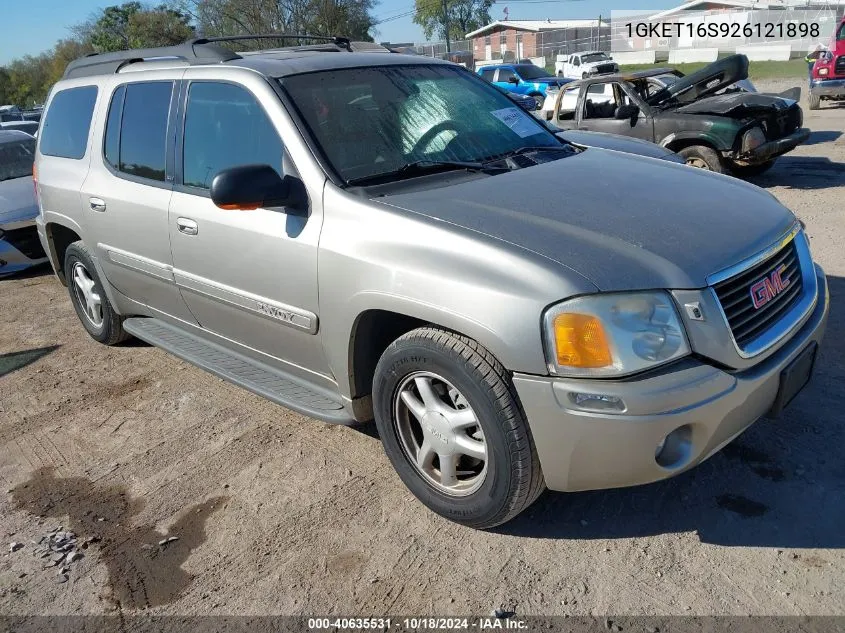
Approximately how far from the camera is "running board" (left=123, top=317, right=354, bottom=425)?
3.30m

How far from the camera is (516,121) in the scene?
399 cm

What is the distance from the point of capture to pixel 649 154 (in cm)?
454

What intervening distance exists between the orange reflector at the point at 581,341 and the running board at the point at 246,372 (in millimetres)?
1187

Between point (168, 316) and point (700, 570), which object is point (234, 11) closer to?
point (168, 316)

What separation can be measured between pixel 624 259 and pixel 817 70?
1685cm

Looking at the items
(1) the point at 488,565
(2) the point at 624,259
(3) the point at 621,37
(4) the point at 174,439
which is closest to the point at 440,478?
(1) the point at 488,565

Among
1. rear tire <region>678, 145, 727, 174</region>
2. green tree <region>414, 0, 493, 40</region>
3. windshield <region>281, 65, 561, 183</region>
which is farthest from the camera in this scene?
green tree <region>414, 0, 493, 40</region>

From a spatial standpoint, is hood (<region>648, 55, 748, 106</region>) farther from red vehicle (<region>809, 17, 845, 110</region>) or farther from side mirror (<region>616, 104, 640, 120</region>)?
red vehicle (<region>809, 17, 845, 110</region>)

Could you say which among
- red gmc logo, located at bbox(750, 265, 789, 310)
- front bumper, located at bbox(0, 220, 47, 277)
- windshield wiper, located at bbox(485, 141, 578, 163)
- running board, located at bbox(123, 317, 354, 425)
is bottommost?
front bumper, located at bbox(0, 220, 47, 277)

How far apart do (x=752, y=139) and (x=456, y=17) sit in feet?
288

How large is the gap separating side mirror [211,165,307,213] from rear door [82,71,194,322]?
3.40 ft

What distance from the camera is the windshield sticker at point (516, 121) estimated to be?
391 cm

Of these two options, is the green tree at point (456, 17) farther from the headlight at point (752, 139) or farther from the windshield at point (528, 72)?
the headlight at point (752, 139)

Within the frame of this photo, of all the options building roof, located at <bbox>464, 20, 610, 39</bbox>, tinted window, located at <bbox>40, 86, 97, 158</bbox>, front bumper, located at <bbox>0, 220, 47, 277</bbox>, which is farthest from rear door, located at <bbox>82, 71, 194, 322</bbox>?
building roof, located at <bbox>464, 20, 610, 39</bbox>
